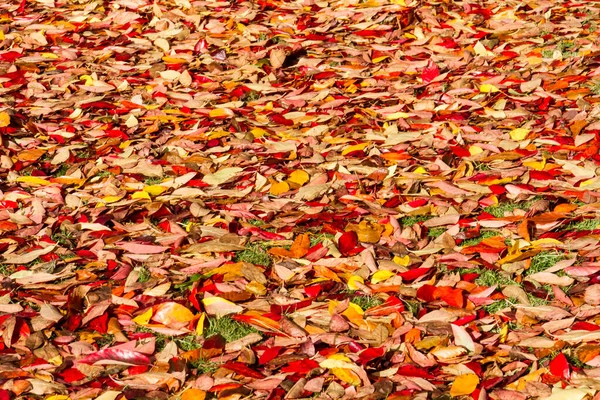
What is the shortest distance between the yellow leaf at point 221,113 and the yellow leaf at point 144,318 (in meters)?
1.82

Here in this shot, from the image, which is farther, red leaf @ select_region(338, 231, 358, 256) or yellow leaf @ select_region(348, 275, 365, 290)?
red leaf @ select_region(338, 231, 358, 256)

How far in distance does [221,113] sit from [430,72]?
1.28 metres

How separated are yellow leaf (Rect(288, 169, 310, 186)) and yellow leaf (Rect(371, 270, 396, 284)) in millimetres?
856

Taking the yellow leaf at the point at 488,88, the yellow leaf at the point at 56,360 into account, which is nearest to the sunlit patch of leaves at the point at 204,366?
the yellow leaf at the point at 56,360

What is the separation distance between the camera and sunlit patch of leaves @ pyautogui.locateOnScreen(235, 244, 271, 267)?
3.93 meters

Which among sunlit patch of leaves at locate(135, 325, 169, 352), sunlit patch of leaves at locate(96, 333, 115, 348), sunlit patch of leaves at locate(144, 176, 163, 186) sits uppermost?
sunlit patch of leaves at locate(144, 176, 163, 186)

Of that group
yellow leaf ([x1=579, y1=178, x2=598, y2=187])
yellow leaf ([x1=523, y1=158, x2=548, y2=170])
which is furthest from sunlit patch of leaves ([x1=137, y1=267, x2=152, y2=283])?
yellow leaf ([x1=579, y1=178, x2=598, y2=187])

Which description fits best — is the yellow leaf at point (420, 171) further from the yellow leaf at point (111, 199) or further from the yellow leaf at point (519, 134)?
the yellow leaf at point (111, 199)

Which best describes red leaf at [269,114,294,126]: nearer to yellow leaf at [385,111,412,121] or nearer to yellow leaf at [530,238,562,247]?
yellow leaf at [385,111,412,121]

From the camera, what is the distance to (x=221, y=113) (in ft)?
17.1

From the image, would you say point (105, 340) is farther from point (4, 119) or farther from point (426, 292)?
point (4, 119)

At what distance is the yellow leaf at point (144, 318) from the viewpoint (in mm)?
3568

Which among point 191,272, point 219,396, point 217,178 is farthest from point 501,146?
point 219,396

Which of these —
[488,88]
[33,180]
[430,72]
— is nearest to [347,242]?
[33,180]
